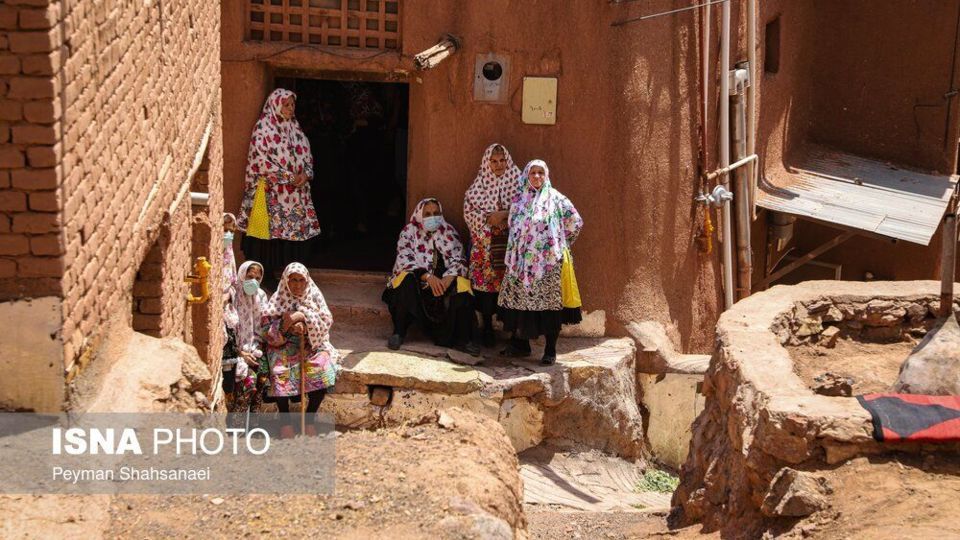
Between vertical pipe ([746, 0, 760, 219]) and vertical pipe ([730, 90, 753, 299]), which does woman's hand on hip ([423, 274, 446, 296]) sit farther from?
vertical pipe ([746, 0, 760, 219])

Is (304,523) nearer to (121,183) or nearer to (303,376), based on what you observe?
(121,183)

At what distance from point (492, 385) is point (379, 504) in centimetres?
469

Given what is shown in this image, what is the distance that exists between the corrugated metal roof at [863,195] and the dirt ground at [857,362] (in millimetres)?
3753

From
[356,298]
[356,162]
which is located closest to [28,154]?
[356,298]

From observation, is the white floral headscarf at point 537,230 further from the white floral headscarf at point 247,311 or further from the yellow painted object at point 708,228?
the white floral headscarf at point 247,311

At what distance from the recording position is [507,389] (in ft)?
33.3

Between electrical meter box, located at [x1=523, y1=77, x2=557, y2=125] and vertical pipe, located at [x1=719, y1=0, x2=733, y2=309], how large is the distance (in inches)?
58.8

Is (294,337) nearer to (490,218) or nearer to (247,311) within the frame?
(247,311)

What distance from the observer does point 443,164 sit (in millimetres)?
10836

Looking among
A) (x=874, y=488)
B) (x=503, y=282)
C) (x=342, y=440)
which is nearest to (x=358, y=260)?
(x=503, y=282)

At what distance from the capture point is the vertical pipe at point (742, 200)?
1180 centimetres

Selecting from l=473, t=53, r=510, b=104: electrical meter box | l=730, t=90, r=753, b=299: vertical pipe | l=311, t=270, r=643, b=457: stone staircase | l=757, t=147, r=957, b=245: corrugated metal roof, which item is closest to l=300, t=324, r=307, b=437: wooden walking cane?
l=311, t=270, r=643, b=457: stone staircase

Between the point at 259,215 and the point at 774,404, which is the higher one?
the point at 259,215

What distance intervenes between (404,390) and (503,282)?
1064 millimetres
